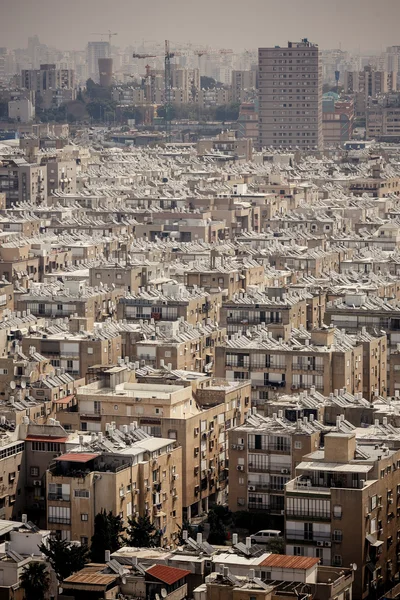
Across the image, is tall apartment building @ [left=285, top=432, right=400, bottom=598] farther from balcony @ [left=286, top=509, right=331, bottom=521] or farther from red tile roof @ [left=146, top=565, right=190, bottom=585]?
red tile roof @ [left=146, top=565, right=190, bottom=585]

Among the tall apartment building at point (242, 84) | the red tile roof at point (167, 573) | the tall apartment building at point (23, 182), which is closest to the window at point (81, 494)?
the red tile roof at point (167, 573)

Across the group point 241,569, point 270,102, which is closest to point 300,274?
point 241,569

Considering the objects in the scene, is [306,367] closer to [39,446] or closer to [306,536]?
[39,446]

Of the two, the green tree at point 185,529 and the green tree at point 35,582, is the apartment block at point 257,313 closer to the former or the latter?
the green tree at point 185,529

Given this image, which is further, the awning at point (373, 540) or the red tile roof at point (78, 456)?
the red tile roof at point (78, 456)

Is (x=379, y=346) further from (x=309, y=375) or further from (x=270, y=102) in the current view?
(x=270, y=102)

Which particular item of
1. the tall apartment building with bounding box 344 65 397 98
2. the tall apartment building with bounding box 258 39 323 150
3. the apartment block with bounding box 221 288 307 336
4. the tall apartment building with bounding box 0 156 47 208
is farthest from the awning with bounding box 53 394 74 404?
the tall apartment building with bounding box 344 65 397 98
